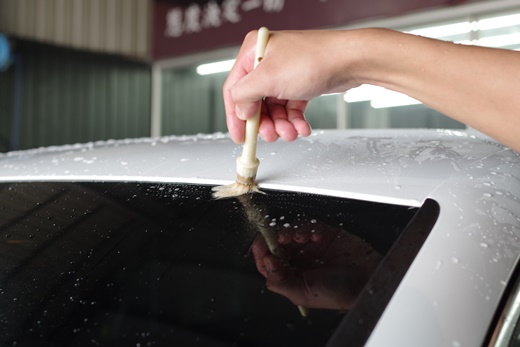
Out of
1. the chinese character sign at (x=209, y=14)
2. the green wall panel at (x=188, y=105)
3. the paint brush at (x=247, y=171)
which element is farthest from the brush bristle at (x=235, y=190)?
the green wall panel at (x=188, y=105)

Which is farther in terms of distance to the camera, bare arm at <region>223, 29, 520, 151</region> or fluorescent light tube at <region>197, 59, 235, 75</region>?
fluorescent light tube at <region>197, 59, 235, 75</region>

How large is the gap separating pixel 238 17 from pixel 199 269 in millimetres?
4905

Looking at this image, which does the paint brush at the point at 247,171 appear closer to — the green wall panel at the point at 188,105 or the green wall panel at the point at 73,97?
the green wall panel at the point at 73,97

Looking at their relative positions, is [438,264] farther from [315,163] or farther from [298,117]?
[298,117]

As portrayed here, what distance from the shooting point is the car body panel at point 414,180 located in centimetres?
53

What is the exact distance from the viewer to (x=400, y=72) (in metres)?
0.79

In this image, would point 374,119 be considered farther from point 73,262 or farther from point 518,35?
point 73,262

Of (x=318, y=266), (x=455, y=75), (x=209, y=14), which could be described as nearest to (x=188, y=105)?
(x=209, y=14)

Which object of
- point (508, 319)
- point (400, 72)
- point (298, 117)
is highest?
point (400, 72)

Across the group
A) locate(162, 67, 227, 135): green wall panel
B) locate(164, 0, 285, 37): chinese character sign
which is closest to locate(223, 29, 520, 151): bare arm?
locate(164, 0, 285, 37): chinese character sign

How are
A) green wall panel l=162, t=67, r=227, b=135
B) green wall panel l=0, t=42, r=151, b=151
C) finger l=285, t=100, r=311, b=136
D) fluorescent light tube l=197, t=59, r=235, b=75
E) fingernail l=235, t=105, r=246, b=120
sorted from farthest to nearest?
green wall panel l=162, t=67, r=227, b=135
fluorescent light tube l=197, t=59, r=235, b=75
green wall panel l=0, t=42, r=151, b=151
finger l=285, t=100, r=311, b=136
fingernail l=235, t=105, r=246, b=120

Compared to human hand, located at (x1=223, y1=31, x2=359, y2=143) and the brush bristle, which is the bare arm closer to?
human hand, located at (x1=223, y1=31, x2=359, y2=143)

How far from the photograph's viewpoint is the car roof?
0.73 meters

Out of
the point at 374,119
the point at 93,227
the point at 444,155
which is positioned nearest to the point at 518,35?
the point at 374,119
